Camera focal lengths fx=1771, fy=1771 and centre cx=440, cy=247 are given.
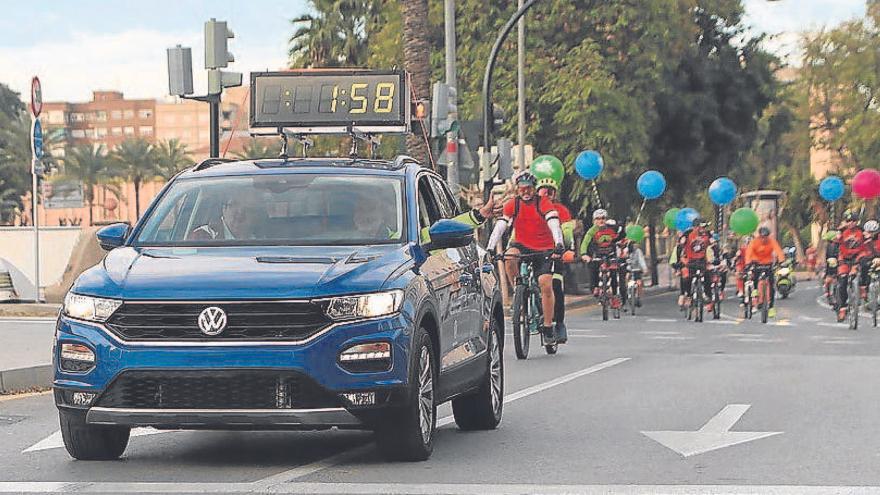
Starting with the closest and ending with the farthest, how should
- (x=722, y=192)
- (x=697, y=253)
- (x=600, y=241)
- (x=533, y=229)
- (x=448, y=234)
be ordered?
1. (x=448, y=234)
2. (x=533, y=229)
3. (x=697, y=253)
4. (x=600, y=241)
5. (x=722, y=192)

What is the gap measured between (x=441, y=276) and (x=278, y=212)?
3.23 feet

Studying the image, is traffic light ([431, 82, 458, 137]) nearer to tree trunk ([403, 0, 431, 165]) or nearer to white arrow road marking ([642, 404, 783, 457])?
Result: tree trunk ([403, 0, 431, 165])

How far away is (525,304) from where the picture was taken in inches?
729

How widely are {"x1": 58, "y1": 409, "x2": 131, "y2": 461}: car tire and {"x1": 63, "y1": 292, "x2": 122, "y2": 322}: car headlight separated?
0.53 metres

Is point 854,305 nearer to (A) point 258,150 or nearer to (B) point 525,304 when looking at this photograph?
(B) point 525,304

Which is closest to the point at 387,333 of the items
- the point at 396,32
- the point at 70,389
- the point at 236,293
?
the point at 236,293

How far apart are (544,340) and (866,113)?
220ft

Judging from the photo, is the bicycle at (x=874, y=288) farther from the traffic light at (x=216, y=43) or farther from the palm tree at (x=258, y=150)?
the palm tree at (x=258, y=150)

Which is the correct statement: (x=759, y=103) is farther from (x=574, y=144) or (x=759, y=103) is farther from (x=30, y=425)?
(x=30, y=425)

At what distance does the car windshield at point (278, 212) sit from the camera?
9.80m

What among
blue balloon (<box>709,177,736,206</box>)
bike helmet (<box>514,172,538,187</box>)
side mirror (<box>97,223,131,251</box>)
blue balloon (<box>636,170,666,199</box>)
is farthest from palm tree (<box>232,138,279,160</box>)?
side mirror (<box>97,223,131,251</box>)

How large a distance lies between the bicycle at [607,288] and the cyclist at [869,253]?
15.1 feet

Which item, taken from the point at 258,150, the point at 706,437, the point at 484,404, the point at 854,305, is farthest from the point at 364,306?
the point at 258,150

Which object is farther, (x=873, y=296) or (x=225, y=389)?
(x=873, y=296)
